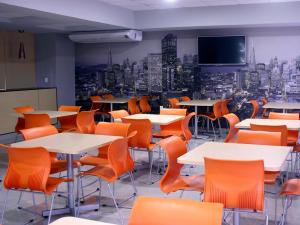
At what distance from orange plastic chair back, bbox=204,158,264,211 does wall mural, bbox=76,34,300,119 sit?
23.9 ft

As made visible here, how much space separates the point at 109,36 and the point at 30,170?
693 cm

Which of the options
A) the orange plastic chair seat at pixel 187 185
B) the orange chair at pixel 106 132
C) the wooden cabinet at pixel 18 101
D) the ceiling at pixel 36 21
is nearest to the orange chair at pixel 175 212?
the orange plastic chair seat at pixel 187 185

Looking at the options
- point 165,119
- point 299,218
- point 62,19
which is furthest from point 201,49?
point 299,218

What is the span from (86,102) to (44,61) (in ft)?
5.78

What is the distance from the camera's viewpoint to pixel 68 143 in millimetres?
4094

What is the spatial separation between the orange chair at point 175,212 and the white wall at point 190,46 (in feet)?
27.5

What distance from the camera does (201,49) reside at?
33.4 ft

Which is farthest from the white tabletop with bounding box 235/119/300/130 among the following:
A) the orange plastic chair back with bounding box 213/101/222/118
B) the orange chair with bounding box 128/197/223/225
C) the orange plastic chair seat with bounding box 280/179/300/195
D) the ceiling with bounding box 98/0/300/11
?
the orange chair with bounding box 128/197/223/225

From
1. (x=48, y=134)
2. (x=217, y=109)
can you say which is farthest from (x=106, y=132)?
(x=217, y=109)

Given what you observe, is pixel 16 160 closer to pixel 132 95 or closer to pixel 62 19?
pixel 62 19

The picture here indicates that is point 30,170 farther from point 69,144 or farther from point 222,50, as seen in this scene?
point 222,50

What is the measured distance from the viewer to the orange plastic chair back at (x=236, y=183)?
9.70ft

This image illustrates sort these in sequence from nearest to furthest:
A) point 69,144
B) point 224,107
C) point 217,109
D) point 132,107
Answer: point 69,144 < point 217,109 < point 224,107 < point 132,107

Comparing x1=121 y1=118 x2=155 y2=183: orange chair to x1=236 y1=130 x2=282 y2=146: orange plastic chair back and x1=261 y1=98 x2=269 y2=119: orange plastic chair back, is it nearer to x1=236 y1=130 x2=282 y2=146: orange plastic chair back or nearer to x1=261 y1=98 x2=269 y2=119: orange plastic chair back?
x1=236 y1=130 x2=282 y2=146: orange plastic chair back
